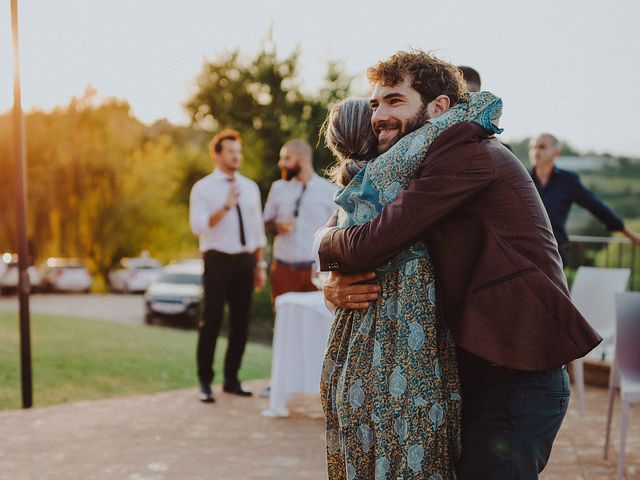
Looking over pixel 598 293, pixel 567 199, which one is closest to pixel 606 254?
pixel 598 293

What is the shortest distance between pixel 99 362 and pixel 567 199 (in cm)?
571

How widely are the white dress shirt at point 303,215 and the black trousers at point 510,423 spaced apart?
419 centimetres

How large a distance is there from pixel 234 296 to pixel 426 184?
178 inches

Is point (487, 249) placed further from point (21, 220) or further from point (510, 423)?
point (21, 220)

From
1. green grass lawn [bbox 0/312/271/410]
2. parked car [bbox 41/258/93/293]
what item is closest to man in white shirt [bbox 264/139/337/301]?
green grass lawn [bbox 0/312/271/410]

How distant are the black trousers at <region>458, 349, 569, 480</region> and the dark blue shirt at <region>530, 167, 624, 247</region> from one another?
12.7ft

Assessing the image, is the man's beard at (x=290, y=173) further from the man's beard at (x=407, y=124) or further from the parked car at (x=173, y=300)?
the parked car at (x=173, y=300)

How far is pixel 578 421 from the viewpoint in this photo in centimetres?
552

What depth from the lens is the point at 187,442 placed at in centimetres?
488

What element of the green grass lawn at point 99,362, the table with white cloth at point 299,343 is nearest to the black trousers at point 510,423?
the table with white cloth at point 299,343

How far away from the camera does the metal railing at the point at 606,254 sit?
793 cm

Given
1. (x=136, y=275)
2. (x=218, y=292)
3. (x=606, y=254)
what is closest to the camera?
(x=218, y=292)

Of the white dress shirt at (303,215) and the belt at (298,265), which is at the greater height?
the white dress shirt at (303,215)

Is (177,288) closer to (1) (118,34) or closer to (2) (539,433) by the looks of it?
(1) (118,34)
